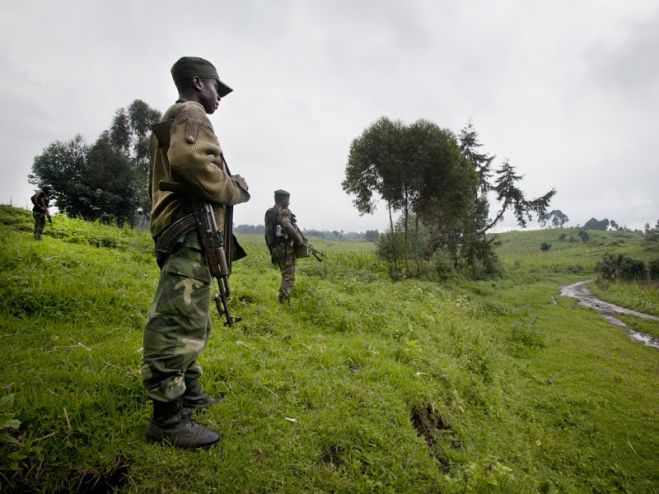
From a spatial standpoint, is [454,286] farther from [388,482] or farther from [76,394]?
[76,394]

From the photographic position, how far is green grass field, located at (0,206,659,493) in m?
2.58

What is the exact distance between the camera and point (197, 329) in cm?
261

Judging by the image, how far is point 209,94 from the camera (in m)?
3.01

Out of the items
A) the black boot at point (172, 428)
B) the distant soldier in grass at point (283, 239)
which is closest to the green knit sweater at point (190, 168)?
the black boot at point (172, 428)

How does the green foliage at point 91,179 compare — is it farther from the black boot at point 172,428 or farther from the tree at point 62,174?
the black boot at point 172,428

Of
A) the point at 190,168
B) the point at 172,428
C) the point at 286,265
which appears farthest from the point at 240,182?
the point at 286,265

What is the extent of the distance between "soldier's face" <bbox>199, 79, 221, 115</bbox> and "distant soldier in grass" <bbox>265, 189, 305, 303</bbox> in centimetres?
469

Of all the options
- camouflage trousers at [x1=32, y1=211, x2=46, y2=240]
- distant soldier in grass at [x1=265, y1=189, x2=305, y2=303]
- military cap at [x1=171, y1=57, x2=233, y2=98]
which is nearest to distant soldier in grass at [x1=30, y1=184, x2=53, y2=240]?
camouflage trousers at [x1=32, y1=211, x2=46, y2=240]

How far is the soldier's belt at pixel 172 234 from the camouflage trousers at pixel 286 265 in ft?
17.0

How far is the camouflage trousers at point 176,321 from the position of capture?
7.85 feet

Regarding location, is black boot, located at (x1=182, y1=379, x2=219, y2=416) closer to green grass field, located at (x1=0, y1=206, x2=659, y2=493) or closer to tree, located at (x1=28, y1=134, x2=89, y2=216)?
green grass field, located at (x1=0, y1=206, x2=659, y2=493)

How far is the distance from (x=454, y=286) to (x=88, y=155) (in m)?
29.8

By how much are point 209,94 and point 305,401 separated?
3.63 metres

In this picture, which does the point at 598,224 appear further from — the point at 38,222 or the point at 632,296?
the point at 38,222
